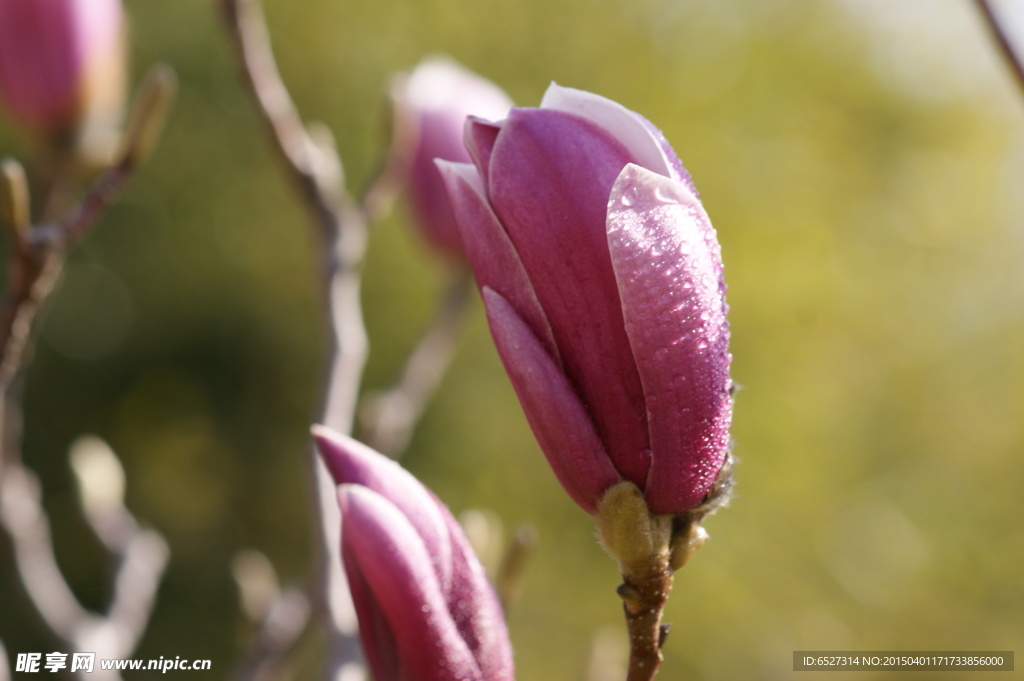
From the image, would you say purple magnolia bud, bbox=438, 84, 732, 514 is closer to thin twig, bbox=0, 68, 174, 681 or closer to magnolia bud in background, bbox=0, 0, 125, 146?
thin twig, bbox=0, 68, 174, 681

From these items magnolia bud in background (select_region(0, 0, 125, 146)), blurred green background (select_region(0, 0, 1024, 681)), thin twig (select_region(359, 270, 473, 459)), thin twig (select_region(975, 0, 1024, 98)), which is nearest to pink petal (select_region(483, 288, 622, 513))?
thin twig (select_region(975, 0, 1024, 98))

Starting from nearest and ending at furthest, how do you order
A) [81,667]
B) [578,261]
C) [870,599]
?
[578,261] < [81,667] < [870,599]

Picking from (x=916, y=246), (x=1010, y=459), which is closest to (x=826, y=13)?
(x=916, y=246)

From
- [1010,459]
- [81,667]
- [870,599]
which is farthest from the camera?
[1010,459]

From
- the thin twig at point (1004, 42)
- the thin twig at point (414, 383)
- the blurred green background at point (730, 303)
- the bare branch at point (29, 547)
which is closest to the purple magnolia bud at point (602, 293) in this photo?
the thin twig at point (1004, 42)

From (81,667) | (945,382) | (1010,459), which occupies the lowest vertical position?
(1010,459)

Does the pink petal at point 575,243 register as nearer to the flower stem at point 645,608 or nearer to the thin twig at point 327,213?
the flower stem at point 645,608

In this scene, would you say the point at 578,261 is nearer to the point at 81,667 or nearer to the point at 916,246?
the point at 81,667
